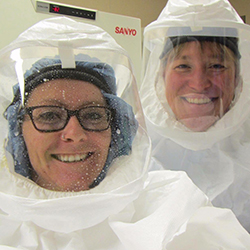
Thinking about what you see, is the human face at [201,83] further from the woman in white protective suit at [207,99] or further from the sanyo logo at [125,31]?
the sanyo logo at [125,31]

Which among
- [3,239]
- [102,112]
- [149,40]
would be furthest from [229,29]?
[3,239]

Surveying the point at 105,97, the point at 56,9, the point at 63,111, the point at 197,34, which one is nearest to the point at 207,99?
the point at 197,34

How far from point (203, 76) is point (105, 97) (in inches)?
19.1

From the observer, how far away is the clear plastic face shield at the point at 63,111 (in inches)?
22.9

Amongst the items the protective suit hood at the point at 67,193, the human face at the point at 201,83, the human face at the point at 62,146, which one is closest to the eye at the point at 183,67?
the human face at the point at 201,83

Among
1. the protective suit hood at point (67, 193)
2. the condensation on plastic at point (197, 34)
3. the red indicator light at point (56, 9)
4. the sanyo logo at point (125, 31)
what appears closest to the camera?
the protective suit hood at point (67, 193)

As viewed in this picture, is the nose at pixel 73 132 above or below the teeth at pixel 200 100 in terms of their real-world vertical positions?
above

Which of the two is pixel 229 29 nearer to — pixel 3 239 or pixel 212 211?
pixel 212 211

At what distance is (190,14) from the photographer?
3.06ft

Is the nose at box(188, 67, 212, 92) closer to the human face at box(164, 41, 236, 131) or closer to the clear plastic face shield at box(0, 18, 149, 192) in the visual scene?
the human face at box(164, 41, 236, 131)

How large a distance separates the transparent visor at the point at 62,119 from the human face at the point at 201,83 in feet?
1.41

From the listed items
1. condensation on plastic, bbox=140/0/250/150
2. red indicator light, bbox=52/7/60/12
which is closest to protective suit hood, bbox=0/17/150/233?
condensation on plastic, bbox=140/0/250/150

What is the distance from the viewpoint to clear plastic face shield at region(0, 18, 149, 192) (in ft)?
1.91

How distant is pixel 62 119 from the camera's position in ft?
1.90
